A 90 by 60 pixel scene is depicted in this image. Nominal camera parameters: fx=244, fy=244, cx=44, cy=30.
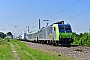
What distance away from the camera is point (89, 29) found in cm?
4734

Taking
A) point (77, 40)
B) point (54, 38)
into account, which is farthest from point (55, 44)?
point (77, 40)

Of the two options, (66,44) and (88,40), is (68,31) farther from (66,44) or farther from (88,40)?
(88,40)

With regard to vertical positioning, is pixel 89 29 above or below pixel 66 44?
above

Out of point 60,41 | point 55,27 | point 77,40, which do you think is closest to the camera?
point 60,41

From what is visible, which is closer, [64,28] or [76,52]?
[76,52]

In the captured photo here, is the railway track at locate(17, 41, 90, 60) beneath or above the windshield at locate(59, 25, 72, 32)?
beneath

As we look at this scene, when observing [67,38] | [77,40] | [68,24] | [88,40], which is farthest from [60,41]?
[77,40]

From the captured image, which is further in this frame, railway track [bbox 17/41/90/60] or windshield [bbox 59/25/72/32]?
windshield [bbox 59/25/72/32]

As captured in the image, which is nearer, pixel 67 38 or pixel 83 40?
pixel 67 38

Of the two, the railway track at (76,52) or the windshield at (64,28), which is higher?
the windshield at (64,28)

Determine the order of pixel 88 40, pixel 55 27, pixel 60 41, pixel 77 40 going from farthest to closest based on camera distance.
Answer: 1. pixel 77 40
2. pixel 88 40
3. pixel 55 27
4. pixel 60 41

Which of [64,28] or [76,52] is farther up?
[64,28]

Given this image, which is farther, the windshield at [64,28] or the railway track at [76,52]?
the windshield at [64,28]

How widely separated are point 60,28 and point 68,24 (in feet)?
5.66
